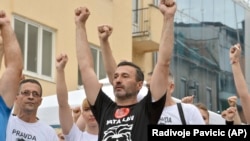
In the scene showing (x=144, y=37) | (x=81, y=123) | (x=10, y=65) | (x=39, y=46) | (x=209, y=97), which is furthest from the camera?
(x=209, y=97)

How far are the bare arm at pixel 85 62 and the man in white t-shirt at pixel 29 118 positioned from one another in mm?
899

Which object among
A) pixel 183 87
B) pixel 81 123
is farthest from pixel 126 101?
pixel 183 87

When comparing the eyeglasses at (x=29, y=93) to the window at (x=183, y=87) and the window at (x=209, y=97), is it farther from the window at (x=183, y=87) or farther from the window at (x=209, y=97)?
the window at (x=209, y=97)

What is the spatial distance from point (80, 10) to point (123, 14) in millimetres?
12630

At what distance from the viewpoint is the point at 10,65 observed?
19.8 ft

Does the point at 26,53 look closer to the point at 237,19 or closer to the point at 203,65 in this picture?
the point at 203,65

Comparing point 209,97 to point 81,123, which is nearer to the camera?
point 81,123

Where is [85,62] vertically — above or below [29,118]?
above

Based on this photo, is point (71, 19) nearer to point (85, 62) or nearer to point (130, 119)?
point (85, 62)

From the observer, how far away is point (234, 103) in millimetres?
8141

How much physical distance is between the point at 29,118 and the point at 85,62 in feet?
3.53

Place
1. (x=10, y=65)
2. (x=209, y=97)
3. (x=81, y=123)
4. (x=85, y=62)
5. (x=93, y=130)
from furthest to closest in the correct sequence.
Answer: (x=209, y=97) → (x=81, y=123) → (x=93, y=130) → (x=85, y=62) → (x=10, y=65)

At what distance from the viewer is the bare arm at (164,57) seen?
19.1 ft

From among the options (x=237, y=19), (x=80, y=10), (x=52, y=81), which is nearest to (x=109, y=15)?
(x=52, y=81)
